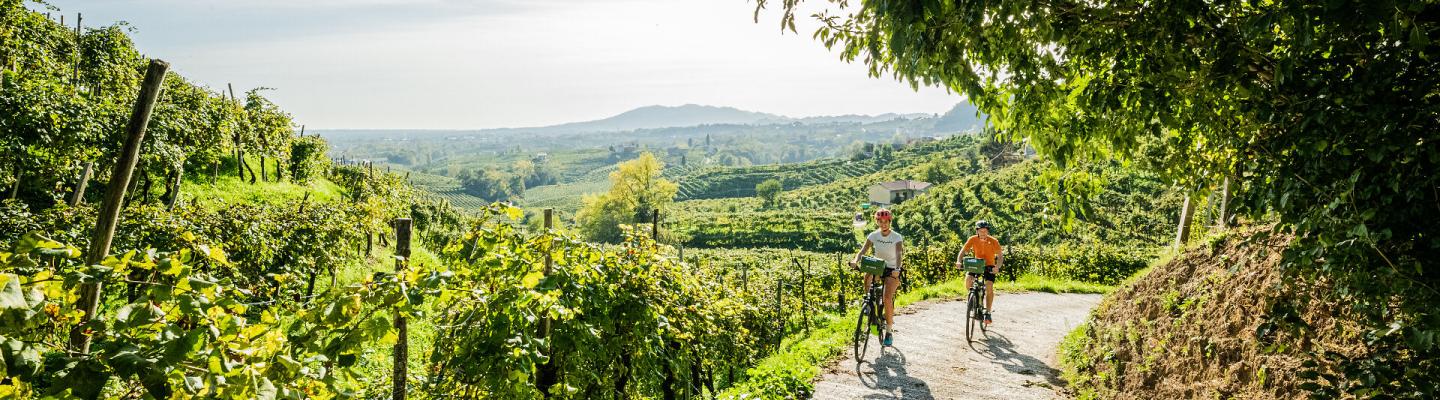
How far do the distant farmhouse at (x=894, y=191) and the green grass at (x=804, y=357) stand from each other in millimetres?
81291

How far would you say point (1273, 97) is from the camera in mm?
3066

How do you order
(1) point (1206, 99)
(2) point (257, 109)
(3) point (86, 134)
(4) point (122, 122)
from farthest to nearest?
(2) point (257, 109), (4) point (122, 122), (3) point (86, 134), (1) point (1206, 99)

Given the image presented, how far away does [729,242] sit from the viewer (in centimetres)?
6116

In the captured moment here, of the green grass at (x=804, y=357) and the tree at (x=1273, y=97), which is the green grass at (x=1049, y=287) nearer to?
the green grass at (x=804, y=357)

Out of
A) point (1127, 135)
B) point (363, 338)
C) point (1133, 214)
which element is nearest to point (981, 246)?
point (1127, 135)

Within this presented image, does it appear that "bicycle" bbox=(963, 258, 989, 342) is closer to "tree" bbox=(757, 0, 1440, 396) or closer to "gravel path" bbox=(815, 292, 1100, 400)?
"gravel path" bbox=(815, 292, 1100, 400)

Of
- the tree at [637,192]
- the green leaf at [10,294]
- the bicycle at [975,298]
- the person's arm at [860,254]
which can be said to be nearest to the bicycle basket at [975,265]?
the bicycle at [975,298]

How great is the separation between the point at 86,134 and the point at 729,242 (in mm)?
51419

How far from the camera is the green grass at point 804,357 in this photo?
6.02 m

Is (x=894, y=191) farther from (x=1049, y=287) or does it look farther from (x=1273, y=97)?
(x=1273, y=97)

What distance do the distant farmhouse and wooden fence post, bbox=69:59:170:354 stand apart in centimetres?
9331

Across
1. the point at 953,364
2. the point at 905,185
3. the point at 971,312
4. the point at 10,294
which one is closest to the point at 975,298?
the point at 971,312

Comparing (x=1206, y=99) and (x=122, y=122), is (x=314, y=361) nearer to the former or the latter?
(x=1206, y=99)

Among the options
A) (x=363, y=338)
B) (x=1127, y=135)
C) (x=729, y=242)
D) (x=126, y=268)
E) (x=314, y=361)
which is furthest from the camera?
(x=729, y=242)
